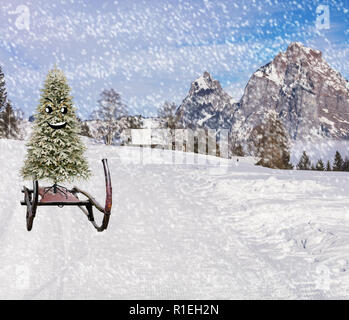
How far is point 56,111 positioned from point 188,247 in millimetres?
4413

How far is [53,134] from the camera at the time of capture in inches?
385

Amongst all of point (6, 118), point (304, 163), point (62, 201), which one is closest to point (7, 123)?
point (6, 118)

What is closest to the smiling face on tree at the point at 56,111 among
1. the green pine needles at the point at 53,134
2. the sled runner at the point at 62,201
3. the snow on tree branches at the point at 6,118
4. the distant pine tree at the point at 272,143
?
the green pine needles at the point at 53,134

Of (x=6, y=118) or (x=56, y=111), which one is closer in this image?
(x=56, y=111)

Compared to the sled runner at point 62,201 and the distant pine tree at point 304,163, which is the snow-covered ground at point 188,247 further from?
the distant pine tree at point 304,163

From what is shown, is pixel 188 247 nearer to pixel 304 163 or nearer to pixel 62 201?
pixel 62 201

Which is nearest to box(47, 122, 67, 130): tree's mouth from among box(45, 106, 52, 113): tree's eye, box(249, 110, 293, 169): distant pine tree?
box(45, 106, 52, 113): tree's eye

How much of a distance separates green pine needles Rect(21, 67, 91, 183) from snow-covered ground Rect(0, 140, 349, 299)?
1221mm

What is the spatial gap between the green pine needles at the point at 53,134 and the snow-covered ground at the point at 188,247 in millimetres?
1221

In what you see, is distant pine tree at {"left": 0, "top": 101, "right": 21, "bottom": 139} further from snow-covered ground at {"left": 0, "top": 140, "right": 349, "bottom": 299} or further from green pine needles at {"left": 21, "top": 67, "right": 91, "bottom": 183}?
green pine needles at {"left": 21, "top": 67, "right": 91, "bottom": 183}

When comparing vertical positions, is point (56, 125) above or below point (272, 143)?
below

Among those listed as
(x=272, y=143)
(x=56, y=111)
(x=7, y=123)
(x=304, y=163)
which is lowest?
(x=56, y=111)

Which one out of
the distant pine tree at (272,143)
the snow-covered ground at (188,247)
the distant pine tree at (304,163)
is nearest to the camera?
the snow-covered ground at (188,247)

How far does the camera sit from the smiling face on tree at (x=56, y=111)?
968cm
